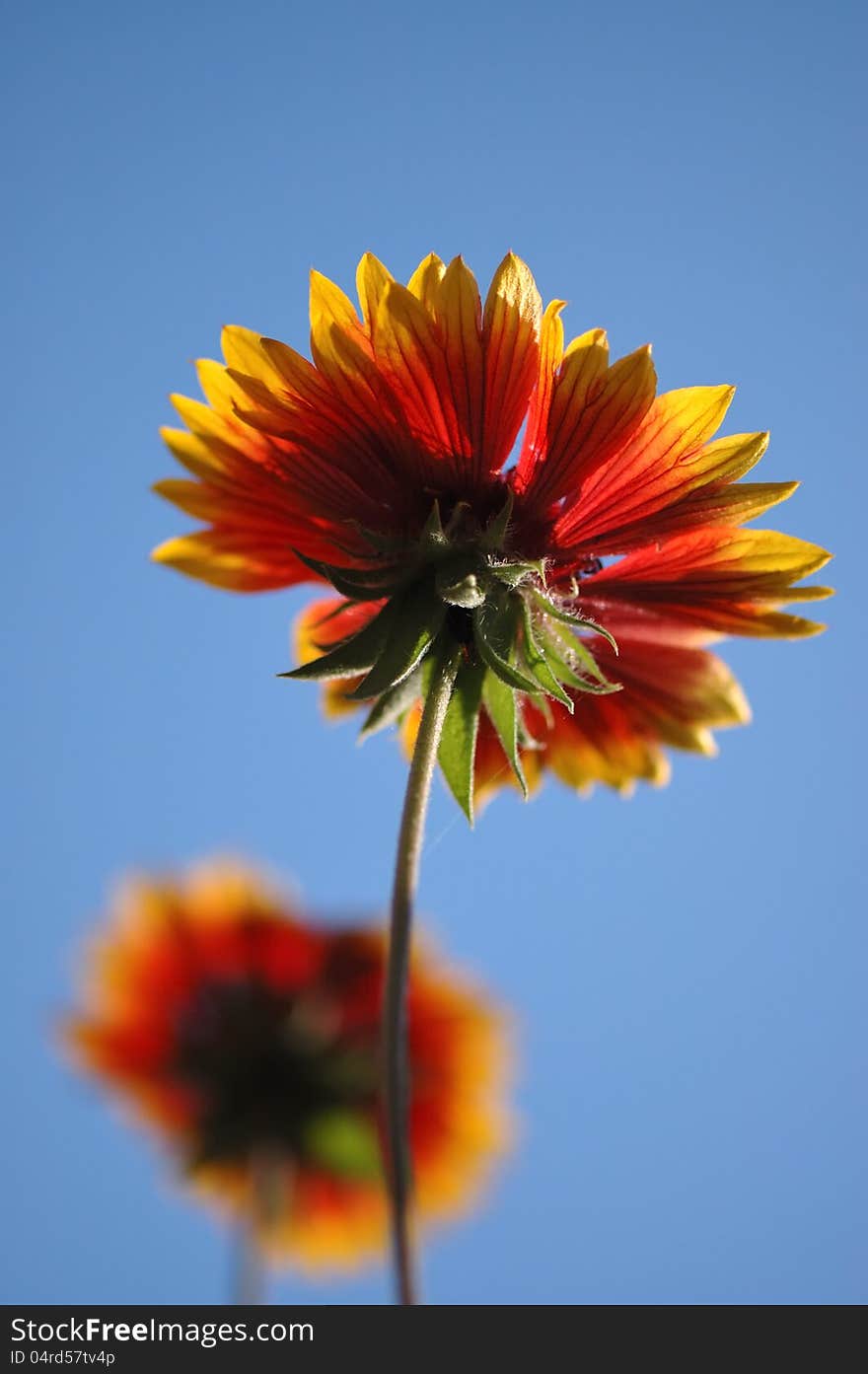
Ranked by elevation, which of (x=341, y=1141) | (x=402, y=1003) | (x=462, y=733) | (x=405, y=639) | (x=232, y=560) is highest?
(x=232, y=560)

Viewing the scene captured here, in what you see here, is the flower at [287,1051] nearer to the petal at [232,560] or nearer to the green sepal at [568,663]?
the petal at [232,560]

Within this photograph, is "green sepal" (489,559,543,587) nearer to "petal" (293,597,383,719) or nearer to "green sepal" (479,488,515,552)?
"green sepal" (479,488,515,552)

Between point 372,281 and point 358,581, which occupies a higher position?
point 372,281

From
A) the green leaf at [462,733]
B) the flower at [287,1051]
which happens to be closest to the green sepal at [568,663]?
the green leaf at [462,733]

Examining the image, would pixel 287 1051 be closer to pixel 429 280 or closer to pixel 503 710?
pixel 503 710

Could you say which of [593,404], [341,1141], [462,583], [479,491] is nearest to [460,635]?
[462,583]
